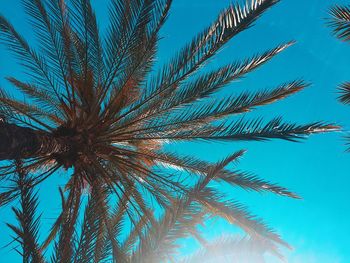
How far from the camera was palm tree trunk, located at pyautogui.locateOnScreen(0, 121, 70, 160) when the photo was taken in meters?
6.18

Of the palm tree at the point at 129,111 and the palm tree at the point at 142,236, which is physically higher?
the palm tree at the point at 129,111

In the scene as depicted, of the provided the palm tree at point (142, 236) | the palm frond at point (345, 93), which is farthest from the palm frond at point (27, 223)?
the palm frond at point (345, 93)

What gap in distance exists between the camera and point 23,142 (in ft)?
21.2

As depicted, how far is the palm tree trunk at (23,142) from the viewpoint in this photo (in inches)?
243

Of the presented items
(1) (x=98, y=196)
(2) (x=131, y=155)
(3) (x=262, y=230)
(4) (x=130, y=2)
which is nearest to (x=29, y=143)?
(1) (x=98, y=196)

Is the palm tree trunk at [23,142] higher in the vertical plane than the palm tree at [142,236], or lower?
higher

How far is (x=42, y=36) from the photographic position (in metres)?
7.91

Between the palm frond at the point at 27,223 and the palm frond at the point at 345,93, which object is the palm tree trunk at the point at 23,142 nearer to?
the palm frond at the point at 27,223

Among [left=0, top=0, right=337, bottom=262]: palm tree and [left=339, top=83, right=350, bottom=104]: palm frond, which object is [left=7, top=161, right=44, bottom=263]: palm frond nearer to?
[left=0, top=0, right=337, bottom=262]: palm tree

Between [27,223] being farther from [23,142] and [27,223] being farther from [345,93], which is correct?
[345,93]

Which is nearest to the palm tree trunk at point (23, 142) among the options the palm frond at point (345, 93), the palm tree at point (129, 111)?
the palm tree at point (129, 111)

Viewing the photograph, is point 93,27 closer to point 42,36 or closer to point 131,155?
point 42,36

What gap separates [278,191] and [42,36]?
527 cm

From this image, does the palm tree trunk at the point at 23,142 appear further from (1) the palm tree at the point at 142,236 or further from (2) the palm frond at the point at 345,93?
(2) the palm frond at the point at 345,93
